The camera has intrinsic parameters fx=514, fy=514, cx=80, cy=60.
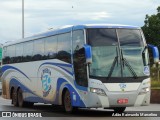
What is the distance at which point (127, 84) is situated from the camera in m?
18.1

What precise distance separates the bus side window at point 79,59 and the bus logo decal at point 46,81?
10.1 ft

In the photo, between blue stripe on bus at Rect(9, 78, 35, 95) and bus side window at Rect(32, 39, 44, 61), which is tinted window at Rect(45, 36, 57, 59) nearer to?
bus side window at Rect(32, 39, 44, 61)

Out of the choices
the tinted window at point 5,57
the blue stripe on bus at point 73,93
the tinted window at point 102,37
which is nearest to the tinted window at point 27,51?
the tinted window at point 5,57

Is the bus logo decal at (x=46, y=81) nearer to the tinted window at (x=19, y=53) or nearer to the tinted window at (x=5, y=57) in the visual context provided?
the tinted window at (x=19, y=53)

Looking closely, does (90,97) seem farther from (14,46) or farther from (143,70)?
(14,46)

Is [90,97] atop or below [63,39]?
below

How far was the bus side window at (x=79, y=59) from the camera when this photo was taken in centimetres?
1825

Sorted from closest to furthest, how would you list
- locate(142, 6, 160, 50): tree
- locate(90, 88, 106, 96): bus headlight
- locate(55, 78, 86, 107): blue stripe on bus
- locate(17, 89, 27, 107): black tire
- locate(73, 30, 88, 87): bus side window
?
locate(90, 88, 106, 96): bus headlight
locate(73, 30, 88, 87): bus side window
locate(55, 78, 86, 107): blue stripe on bus
locate(17, 89, 27, 107): black tire
locate(142, 6, 160, 50): tree

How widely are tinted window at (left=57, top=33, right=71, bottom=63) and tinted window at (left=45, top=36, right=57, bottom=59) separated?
462 mm

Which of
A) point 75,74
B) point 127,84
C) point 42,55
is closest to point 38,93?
point 42,55

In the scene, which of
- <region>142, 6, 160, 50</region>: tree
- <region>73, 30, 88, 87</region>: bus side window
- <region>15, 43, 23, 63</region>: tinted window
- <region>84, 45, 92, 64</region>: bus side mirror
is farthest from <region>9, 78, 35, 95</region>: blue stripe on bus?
<region>142, 6, 160, 50</region>: tree

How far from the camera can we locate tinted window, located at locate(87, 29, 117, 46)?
18.3 metres

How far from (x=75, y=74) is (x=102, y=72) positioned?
4.36ft

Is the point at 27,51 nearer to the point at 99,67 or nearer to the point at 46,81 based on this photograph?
the point at 46,81
